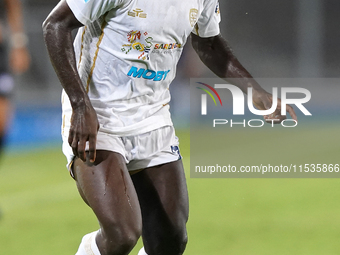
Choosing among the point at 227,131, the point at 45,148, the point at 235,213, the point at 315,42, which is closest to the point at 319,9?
the point at 315,42

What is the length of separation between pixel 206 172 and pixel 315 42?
4.74 meters

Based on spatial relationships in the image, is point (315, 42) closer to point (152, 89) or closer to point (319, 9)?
point (319, 9)

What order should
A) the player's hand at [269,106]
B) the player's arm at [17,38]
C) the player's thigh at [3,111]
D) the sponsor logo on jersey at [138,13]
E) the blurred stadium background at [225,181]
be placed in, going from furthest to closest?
1. the player's arm at [17,38]
2. the player's thigh at [3,111]
3. the blurred stadium background at [225,181]
4. the player's hand at [269,106]
5. the sponsor logo on jersey at [138,13]

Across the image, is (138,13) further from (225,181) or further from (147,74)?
(225,181)

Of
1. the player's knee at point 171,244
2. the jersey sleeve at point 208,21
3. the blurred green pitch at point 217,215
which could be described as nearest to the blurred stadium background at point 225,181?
the blurred green pitch at point 217,215

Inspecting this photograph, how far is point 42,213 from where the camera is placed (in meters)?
4.81

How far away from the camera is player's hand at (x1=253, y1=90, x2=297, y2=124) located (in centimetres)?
284

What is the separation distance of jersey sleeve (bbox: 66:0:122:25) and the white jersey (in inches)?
0.4

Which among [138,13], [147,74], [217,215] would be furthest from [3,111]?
[138,13]

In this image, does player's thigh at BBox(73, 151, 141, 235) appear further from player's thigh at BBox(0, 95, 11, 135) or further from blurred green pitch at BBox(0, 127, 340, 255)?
player's thigh at BBox(0, 95, 11, 135)

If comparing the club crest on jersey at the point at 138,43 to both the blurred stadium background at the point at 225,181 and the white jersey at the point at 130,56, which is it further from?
the blurred stadium background at the point at 225,181

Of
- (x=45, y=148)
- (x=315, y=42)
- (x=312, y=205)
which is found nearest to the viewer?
(x=312, y=205)

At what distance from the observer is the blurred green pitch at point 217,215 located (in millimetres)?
3877

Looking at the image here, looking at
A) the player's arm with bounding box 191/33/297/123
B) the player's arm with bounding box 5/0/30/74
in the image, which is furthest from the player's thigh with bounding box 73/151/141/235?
the player's arm with bounding box 5/0/30/74
